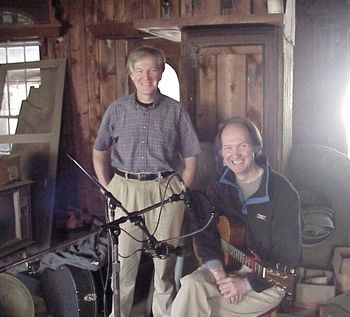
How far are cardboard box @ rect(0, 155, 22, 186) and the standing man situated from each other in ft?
4.98

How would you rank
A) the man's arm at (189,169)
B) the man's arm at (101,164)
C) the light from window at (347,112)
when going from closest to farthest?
the man's arm at (189,169) < the man's arm at (101,164) < the light from window at (347,112)

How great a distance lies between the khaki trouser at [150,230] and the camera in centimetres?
272

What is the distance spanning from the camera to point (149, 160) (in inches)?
107

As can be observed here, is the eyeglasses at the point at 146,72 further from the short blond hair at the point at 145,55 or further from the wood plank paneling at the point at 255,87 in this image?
the wood plank paneling at the point at 255,87

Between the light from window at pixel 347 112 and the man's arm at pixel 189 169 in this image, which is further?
the light from window at pixel 347 112

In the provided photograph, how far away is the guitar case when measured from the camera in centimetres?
300

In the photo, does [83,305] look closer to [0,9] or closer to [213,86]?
[213,86]

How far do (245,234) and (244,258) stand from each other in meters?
0.12

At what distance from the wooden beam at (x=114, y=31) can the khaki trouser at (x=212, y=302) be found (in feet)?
9.08

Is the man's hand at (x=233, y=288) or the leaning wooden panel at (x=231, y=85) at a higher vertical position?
the leaning wooden panel at (x=231, y=85)

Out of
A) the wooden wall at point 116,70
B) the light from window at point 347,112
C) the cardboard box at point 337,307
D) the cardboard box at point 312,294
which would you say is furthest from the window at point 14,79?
the cardboard box at point 337,307

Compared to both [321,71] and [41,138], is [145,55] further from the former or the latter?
[321,71]

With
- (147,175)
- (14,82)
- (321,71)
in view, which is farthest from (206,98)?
(14,82)

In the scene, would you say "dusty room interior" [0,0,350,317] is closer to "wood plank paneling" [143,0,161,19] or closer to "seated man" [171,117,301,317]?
"wood plank paneling" [143,0,161,19]
